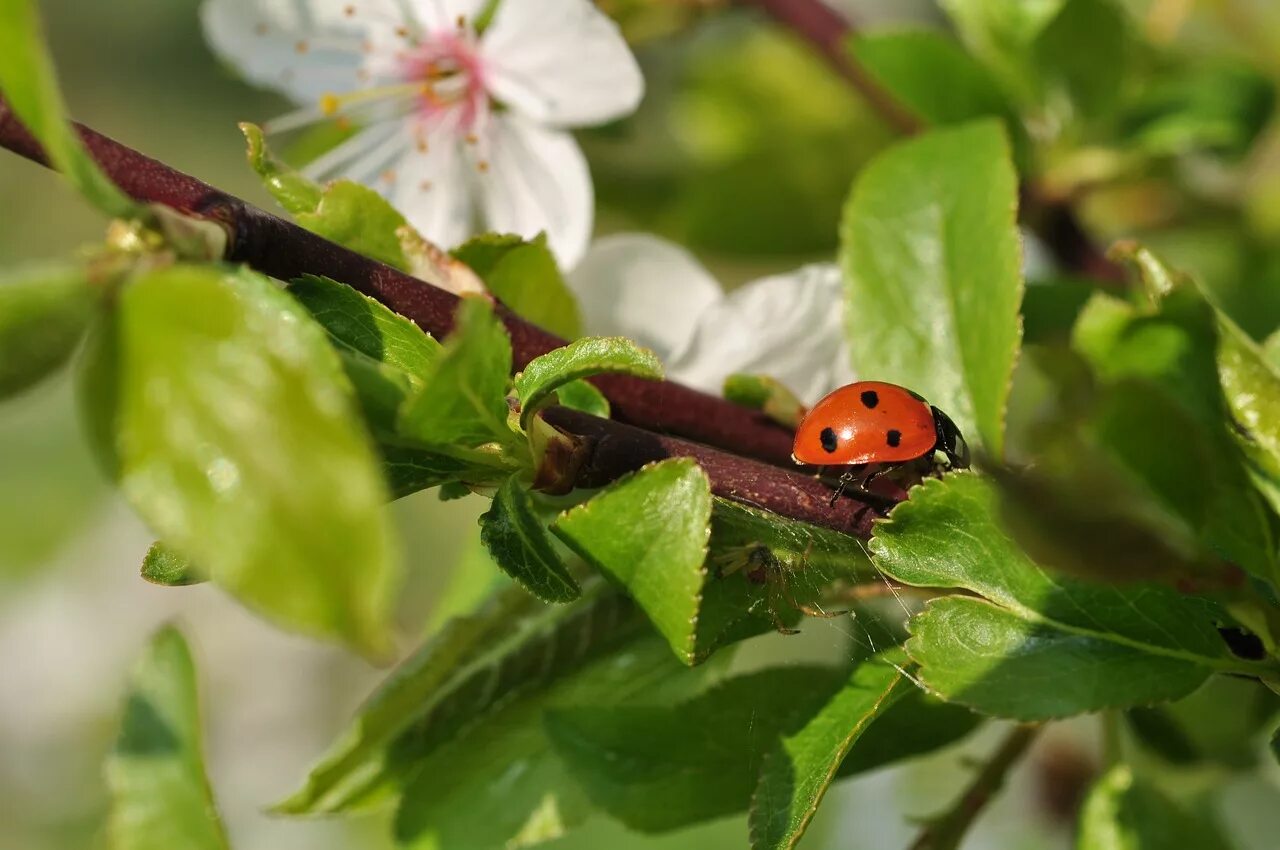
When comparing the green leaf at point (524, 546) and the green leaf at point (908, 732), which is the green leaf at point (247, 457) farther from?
the green leaf at point (908, 732)

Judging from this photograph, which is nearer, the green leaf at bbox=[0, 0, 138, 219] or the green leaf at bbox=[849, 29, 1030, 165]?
the green leaf at bbox=[0, 0, 138, 219]

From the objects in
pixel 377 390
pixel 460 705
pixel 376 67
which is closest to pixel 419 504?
pixel 376 67

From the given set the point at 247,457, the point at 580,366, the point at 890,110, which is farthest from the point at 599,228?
the point at 247,457

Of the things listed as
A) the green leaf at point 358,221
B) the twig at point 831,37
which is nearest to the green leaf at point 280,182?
the green leaf at point 358,221

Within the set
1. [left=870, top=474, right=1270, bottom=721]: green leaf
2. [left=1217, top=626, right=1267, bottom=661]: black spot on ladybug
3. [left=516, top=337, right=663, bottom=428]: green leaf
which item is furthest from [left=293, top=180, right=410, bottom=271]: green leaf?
[left=1217, top=626, right=1267, bottom=661]: black spot on ladybug

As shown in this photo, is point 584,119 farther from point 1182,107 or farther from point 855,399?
point 1182,107

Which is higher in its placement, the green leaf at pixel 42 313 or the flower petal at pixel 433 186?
the green leaf at pixel 42 313

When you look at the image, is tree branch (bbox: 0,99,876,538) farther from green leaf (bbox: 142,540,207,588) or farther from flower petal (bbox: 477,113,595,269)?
flower petal (bbox: 477,113,595,269)
